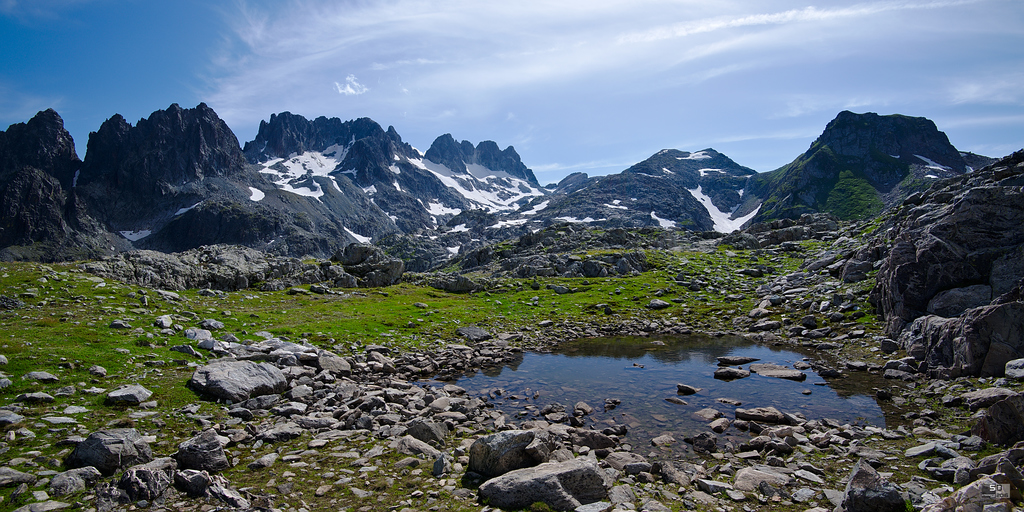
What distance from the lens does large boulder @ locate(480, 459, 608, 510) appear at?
923cm

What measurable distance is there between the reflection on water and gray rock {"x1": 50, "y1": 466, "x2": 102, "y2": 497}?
12.8 metres

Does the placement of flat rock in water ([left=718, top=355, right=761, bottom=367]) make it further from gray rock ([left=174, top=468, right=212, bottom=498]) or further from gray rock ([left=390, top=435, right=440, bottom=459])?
→ gray rock ([left=174, top=468, right=212, bottom=498])

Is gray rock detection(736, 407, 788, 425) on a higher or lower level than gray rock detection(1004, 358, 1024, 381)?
lower

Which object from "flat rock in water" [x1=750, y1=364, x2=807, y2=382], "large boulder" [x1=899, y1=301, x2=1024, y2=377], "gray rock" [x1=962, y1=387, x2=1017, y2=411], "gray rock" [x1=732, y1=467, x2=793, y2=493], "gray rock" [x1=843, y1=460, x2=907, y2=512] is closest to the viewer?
"gray rock" [x1=843, y1=460, x2=907, y2=512]

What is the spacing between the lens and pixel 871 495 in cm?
887

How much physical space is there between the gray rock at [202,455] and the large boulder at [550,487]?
22.6ft

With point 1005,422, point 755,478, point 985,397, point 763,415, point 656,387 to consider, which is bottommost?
point 656,387

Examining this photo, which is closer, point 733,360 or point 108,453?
point 108,453

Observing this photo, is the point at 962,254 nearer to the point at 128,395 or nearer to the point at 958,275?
the point at 958,275

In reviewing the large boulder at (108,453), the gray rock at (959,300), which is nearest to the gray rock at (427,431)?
the large boulder at (108,453)

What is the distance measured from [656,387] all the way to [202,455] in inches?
779

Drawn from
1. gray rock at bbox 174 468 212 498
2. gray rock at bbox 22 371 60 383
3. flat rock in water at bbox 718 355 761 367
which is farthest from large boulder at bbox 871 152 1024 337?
gray rock at bbox 22 371 60 383

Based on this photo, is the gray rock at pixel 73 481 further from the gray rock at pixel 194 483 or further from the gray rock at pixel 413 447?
the gray rock at pixel 413 447

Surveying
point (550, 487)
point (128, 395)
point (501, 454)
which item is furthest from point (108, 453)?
point (550, 487)
